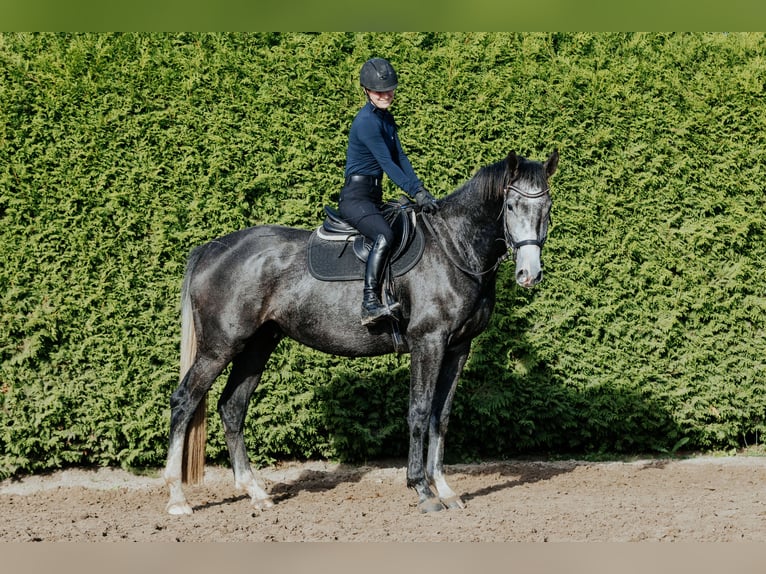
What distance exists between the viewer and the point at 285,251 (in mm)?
6613

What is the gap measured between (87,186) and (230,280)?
6.63ft

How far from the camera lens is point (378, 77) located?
6109 millimetres

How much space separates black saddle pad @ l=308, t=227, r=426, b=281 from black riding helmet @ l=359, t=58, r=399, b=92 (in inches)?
43.6

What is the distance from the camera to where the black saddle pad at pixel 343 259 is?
6293mm

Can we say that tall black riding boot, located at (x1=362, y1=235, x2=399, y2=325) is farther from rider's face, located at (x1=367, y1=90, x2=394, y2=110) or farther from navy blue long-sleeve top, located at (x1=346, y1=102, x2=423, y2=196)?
rider's face, located at (x1=367, y1=90, x2=394, y2=110)

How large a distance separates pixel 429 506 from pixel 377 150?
2717 millimetres

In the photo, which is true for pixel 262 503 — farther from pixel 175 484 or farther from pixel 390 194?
pixel 390 194

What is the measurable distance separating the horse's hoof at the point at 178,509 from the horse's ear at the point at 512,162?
3637 mm

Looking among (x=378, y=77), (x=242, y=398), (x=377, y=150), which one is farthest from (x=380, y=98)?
(x=242, y=398)

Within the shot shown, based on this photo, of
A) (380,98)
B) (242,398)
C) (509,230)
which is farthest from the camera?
(242,398)

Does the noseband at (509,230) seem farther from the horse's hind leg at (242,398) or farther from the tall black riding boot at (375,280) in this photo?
the horse's hind leg at (242,398)

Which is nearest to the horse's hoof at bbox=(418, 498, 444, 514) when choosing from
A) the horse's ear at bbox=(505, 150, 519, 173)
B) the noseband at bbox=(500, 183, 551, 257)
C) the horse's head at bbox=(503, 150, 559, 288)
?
the horse's head at bbox=(503, 150, 559, 288)

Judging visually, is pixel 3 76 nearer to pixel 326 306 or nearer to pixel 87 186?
pixel 87 186

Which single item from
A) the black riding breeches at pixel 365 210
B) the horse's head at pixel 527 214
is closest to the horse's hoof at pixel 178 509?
the black riding breeches at pixel 365 210
